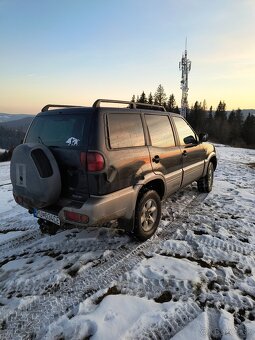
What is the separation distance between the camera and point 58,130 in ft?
12.4

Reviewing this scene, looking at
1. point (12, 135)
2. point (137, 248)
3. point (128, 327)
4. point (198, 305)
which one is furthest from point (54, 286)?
point (12, 135)

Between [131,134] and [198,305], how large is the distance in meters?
2.30

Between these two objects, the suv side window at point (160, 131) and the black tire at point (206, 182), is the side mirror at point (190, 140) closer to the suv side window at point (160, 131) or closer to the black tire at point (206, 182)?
the suv side window at point (160, 131)

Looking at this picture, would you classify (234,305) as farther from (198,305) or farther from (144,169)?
(144,169)

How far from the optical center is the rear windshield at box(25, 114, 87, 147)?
3.47m

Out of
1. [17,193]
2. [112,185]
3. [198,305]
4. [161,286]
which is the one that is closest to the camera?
[198,305]

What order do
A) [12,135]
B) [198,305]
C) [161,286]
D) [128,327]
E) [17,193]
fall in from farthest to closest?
[12,135] → [17,193] → [161,286] → [198,305] → [128,327]

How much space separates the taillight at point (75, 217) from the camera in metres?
3.25

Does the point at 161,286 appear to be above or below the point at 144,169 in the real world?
below

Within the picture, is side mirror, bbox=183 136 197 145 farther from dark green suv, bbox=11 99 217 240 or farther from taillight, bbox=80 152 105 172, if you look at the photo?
taillight, bbox=80 152 105 172

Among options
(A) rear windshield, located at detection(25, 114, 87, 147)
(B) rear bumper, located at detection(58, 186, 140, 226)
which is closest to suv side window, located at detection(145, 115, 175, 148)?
(B) rear bumper, located at detection(58, 186, 140, 226)

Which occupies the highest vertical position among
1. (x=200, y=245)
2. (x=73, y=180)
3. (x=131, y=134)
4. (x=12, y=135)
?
(x=131, y=134)

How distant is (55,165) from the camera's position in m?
3.44

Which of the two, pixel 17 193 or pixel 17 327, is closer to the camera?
pixel 17 327
